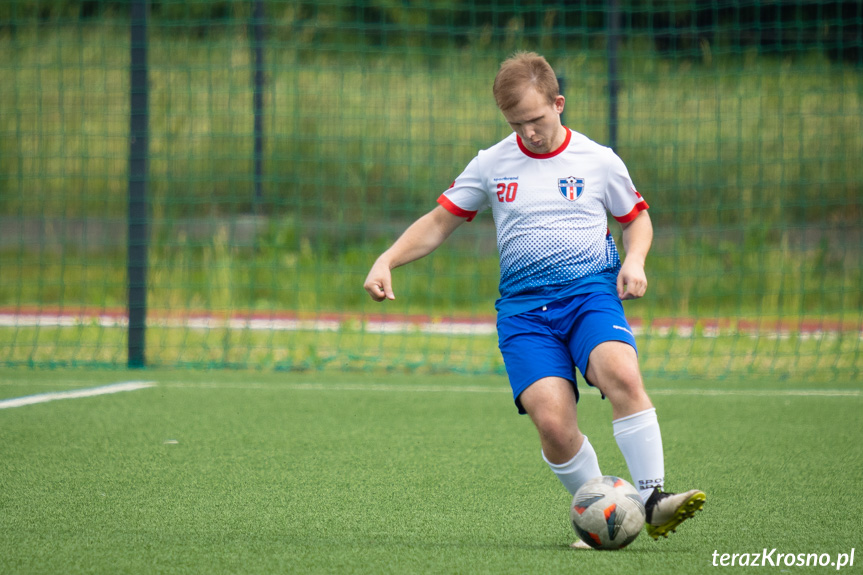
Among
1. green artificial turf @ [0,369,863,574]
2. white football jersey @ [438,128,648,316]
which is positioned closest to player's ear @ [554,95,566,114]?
white football jersey @ [438,128,648,316]

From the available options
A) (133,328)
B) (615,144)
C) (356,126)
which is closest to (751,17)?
(356,126)

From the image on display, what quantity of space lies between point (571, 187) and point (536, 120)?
241 mm

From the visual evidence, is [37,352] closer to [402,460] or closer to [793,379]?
[402,460]

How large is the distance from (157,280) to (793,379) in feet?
17.5

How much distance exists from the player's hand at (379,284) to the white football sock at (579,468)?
635 millimetres

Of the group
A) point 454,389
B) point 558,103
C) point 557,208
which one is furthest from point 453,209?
point 454,389

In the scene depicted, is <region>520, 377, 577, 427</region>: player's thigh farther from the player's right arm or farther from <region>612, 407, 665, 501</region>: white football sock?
the player's right arm

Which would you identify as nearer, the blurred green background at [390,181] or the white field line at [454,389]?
the white field line at [454,389]

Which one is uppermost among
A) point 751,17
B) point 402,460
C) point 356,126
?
point 751,17

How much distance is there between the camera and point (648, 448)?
8.86ft

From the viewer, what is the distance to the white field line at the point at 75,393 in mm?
5188

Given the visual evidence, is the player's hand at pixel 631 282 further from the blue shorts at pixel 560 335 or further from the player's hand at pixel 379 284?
the player's hand at pixel 379 284

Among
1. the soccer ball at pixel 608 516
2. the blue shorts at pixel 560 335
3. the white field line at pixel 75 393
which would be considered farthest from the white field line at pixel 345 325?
the soccer ball at pixel 608 516

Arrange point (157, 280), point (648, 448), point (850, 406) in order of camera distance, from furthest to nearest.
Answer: point (157, 280) < point (850, 406) < point (648, 448)
